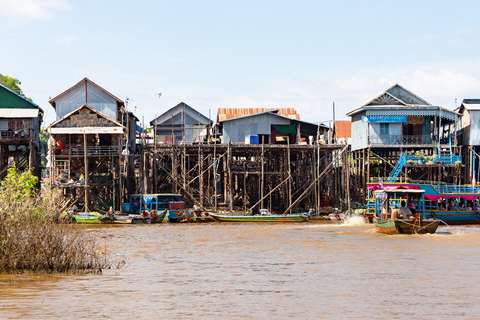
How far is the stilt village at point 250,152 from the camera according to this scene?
4925 centimetres

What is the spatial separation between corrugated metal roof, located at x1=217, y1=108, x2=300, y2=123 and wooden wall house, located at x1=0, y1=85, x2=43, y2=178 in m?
13.2

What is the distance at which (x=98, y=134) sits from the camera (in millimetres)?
49781

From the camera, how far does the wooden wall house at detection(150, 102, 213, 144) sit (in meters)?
58.3

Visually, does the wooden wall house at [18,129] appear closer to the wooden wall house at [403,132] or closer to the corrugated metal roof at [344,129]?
the wooden wall house at [403,132]

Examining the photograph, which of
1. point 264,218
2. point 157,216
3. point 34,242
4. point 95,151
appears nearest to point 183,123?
point 95,151

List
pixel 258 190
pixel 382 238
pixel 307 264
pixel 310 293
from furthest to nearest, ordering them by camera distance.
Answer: pixel 258 190, pixel 382 238, pixel 307 264, pixel 310 293

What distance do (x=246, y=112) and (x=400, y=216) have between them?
2463 cm

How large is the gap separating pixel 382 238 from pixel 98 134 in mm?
23250

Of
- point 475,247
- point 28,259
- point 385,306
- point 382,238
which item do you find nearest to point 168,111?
point 382,238

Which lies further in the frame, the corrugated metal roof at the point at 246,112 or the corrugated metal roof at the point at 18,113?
the corrugated metal roof at the point at 246,112

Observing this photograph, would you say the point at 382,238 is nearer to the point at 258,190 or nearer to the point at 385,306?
the point at 385,306

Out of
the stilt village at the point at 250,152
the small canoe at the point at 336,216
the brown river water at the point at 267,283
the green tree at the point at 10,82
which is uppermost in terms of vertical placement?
the green tree at the point at 10,82

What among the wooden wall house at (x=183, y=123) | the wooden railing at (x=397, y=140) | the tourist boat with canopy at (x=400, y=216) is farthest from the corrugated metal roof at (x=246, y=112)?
the tourist boat with canopy at (x=400, y=216)

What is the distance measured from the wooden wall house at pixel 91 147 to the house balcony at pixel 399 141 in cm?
1650
